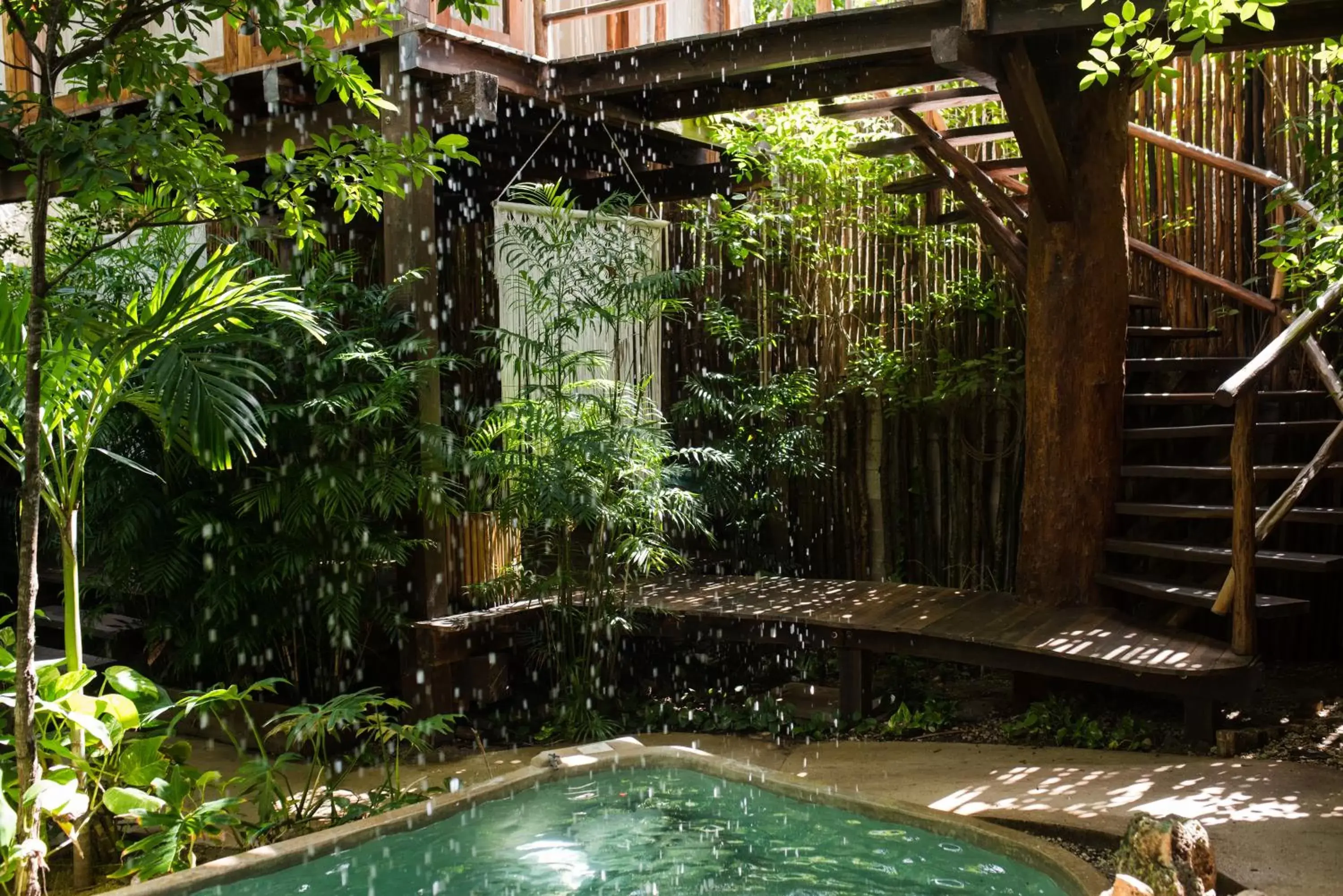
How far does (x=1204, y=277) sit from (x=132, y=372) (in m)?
5.26

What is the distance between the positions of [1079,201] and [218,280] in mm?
3843

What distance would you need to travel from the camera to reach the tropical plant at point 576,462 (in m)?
5.57

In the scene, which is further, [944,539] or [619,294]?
[944,539]

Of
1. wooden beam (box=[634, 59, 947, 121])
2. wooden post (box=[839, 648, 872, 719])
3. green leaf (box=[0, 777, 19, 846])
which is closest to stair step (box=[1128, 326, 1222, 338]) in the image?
wooden beam (box=[634, 59, 947, 121])

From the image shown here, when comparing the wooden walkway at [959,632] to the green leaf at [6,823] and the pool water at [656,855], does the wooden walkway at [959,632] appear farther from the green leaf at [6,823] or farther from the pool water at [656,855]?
the green leaf at [6,823]

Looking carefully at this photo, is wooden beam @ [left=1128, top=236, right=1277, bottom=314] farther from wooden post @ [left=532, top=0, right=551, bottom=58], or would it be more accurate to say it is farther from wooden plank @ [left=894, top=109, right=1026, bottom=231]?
wooden post @ [left=532, top=0, right=551, bottom=58]

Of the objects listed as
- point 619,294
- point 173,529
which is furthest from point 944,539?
point 173,529

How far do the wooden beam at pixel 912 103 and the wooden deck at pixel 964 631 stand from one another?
251 centimetres

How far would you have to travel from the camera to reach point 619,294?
5746mm

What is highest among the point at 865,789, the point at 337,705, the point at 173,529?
the point at 173,529

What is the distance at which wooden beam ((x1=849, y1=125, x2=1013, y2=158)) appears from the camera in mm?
6520

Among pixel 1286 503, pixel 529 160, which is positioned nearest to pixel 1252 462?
pixel 1286 503

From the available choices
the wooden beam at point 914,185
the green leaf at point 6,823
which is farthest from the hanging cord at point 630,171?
the green leaf at point 6,823

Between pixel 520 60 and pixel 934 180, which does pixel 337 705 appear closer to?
pixel 520 60
